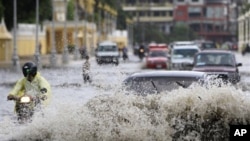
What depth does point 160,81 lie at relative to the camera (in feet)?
46.7

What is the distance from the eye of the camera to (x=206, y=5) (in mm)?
175500

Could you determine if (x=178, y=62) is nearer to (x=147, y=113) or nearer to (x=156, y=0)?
(x=147, y=113)

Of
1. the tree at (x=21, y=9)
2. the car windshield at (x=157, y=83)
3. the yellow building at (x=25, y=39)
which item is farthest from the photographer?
the yellow building at (x=25, y=39)

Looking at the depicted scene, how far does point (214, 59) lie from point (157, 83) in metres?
14.0

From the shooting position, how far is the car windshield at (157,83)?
13.8 meters

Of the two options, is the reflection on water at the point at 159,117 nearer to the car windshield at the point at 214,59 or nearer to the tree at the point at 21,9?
the car windshield at the point at 214,59

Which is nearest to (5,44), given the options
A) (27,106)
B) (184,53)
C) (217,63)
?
(184,53)

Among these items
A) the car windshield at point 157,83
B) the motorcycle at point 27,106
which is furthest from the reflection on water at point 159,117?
the car windshield at point 157,83

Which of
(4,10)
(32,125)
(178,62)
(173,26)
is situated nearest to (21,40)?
(4,10)

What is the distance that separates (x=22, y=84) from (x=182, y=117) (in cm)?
376

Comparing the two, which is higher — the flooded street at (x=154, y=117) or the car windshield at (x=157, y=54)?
the flooded street at (x=154, y=117)

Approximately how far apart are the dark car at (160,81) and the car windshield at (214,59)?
517 inches

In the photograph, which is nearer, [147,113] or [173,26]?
[147,113]

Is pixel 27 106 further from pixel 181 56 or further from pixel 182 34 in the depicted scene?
pixel 182 34
